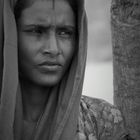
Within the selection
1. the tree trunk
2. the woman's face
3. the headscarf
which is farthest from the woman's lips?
the tree trunk

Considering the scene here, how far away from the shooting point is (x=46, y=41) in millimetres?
2840

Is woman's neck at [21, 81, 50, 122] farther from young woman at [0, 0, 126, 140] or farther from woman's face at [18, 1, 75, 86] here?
woman's face at [18, 1, 75, 86]

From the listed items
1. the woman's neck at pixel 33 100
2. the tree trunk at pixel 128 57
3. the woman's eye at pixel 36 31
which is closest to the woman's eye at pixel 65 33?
the woman's eye at pixel 36 31

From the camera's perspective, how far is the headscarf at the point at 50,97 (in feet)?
9.10

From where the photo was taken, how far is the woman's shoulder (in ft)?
10.0

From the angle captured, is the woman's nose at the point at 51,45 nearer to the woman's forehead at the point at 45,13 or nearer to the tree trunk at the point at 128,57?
the woman's forehead at the point at 45,13

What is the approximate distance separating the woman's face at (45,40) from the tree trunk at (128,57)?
30.2 inches

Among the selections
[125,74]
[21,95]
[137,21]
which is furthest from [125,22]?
[21,95]

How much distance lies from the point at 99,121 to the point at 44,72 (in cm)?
54

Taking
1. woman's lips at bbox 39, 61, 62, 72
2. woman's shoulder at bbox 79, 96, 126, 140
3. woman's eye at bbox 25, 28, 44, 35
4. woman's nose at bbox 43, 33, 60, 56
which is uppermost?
woman's eye at bbox 25, 28, 44, 35

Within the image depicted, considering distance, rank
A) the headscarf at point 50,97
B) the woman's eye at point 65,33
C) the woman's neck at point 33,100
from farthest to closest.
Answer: the woman's neck at point 33,100, the woman's eye at point 65,33, the headscarf at point 50,97

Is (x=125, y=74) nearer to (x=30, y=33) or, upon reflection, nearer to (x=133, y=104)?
(x=133, y=104)

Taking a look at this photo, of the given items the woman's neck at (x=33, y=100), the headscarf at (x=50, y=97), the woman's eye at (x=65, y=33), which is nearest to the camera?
the headscarf at (x=50, y=97)

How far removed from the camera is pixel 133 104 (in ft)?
11.8
